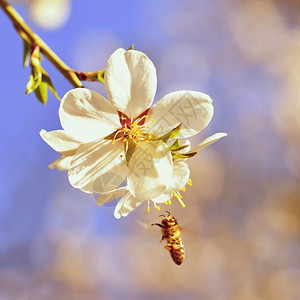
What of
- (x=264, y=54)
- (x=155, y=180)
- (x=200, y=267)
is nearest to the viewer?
(x=155, y=180)

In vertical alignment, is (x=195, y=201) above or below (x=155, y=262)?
above

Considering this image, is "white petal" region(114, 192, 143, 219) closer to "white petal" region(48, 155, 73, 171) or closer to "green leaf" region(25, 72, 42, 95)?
"white petal" region(48, 155, 73, 171)

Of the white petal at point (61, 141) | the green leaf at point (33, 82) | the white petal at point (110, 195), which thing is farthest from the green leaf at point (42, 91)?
the white petal at point (110, 195)

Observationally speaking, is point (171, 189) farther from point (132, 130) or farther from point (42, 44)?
point (42, 44)

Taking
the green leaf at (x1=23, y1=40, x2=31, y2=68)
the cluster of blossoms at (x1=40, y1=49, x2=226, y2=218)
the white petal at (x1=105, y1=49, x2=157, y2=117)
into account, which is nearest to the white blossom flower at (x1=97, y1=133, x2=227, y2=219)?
the cluster of blossoms at (x1=40, y1=49, x2=226, y2=218)

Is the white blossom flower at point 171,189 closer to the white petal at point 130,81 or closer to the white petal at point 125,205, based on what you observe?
the white petal at point 125,205

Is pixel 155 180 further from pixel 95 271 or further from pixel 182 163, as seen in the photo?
pixel 95 271

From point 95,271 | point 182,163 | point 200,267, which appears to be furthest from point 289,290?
point 182,163
